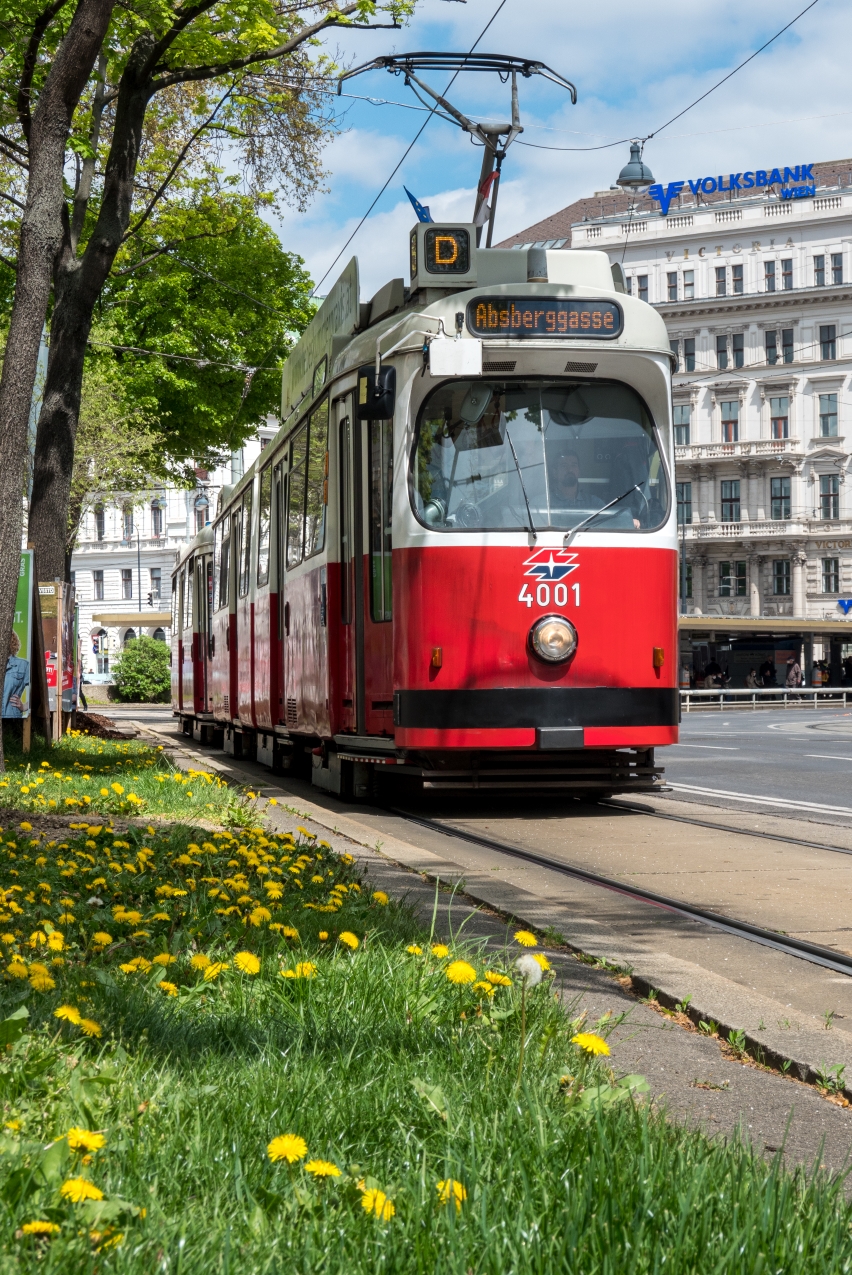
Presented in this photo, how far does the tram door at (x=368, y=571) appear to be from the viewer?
10984 mm

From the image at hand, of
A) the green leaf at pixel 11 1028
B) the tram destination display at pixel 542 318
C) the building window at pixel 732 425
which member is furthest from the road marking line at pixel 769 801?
the building window at pixel 732 425

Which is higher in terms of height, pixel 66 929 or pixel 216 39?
pixel 216 39

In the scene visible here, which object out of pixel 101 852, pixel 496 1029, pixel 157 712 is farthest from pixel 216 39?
pixel 157 712

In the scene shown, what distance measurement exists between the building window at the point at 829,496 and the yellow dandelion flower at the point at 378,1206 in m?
76.4

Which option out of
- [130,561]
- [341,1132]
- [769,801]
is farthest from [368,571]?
[130,561]

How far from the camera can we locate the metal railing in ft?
160

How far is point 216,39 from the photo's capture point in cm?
1592

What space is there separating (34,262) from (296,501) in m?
4.04

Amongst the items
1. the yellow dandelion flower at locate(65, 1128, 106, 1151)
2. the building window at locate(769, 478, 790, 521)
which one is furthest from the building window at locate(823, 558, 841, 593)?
the yellow dandelion flower at locate(65, 1128, 106, 1151)

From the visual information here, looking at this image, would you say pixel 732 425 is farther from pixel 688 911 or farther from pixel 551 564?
pixel 688 911

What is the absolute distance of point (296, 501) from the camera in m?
14.0

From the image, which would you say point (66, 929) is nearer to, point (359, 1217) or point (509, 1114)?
point (509, 1114)

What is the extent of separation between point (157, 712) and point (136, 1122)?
46.9 m

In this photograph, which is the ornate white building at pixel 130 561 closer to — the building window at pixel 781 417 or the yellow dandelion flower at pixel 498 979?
the building window at pixel 781 417
